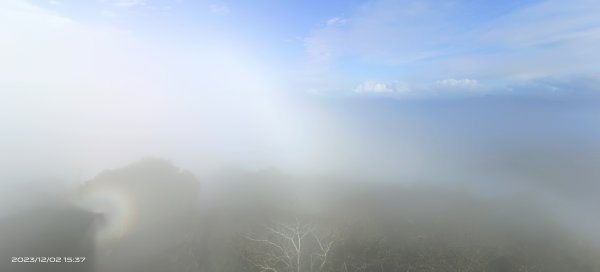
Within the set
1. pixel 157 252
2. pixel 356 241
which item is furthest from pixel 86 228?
pixel 356 241

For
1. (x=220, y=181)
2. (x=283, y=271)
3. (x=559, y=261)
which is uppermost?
(x=220, y=181)

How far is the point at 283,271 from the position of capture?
262ft

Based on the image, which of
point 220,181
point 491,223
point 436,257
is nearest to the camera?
point 436,257

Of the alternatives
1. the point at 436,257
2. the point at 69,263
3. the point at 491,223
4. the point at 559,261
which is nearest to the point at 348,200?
the point at 491,223

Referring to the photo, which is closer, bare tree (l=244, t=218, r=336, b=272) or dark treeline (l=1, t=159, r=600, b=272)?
bare tree (l=244, t=218, r=336, b=272)

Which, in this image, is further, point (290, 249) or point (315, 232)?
point (315, 232)

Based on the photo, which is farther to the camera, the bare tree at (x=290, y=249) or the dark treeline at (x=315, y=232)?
the dark treeline at (x=315, y=232)

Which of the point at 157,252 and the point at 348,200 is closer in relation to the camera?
the point at 157,252

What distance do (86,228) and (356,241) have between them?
3132 inches

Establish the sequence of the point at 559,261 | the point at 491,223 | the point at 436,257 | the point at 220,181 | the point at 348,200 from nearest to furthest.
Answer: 1. the point at 436,257
2. the point at 559,261
3. the point at 491,223
4. the point at 348,200
5. the point at 220,181

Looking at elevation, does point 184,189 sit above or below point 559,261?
above

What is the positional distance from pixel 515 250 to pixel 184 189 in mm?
104685

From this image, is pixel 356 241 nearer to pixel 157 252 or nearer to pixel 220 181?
pixel 157 252

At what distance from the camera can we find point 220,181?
19325 cm
